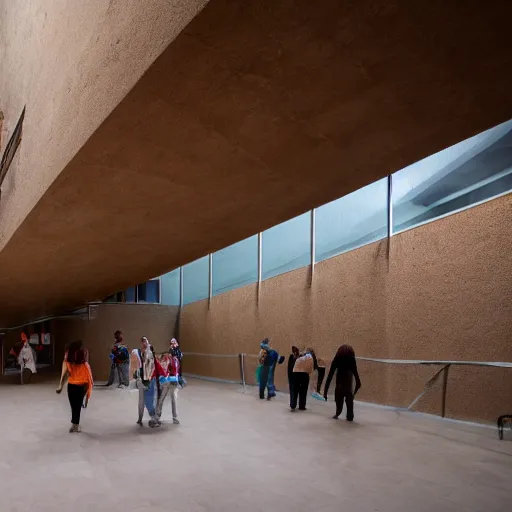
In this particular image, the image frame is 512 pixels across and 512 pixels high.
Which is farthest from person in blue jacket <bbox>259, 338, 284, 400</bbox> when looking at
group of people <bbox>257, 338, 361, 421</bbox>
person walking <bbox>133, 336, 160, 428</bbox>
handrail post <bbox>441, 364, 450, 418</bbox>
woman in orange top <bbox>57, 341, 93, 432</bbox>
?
woman in orange top <bbox>57, 341, 93, 432</bbox>

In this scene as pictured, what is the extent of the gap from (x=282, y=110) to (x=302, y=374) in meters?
7.78

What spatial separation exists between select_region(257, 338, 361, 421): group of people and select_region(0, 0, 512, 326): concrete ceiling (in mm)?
3706

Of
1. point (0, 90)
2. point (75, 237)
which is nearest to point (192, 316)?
point (0, 90)

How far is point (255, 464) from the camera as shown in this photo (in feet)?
20.1

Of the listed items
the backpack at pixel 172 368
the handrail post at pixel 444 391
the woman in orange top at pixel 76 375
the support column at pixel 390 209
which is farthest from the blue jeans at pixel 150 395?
the support column at pixel 390 209

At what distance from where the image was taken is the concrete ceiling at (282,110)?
114 inches

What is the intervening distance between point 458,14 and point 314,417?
8.33m

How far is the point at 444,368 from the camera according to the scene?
892 cm

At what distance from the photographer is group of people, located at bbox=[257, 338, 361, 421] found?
9.23 m

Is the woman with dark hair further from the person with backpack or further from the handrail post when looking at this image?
the person with backpack

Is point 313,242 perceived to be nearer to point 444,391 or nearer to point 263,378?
point 263,378

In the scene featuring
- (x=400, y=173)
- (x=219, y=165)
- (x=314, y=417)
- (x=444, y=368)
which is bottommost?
(x=314, y=417)

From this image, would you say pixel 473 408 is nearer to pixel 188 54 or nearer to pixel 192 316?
pixel 188 54

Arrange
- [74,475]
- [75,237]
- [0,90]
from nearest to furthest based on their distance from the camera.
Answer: [74,475]
[75,237]
[0,90]
